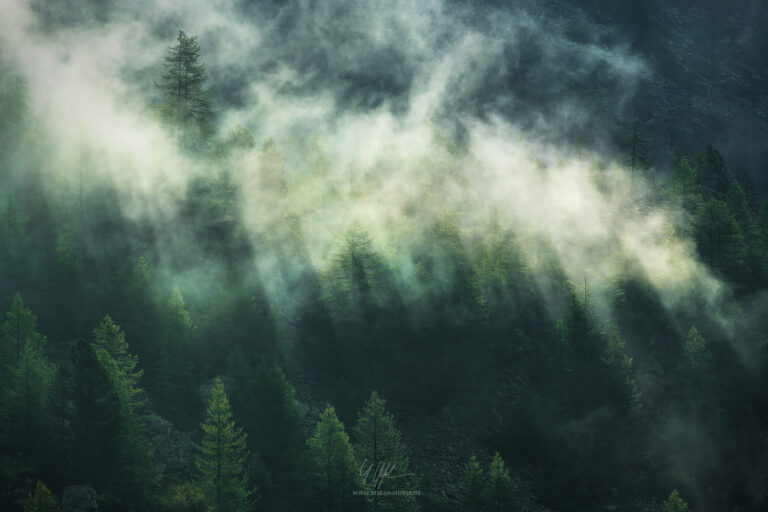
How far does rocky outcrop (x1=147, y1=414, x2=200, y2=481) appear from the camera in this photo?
28844mm

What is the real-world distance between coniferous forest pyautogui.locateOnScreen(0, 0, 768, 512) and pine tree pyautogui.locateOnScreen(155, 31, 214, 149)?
180 millimetres

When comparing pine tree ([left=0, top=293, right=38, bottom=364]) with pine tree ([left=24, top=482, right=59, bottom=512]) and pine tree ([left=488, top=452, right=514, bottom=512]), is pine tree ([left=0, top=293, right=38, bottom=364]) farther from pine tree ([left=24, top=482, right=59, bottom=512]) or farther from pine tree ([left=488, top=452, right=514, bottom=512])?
pine tree ([left=488, top=452, right=514, bottom=512])

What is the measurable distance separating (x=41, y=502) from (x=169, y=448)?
27.3ft

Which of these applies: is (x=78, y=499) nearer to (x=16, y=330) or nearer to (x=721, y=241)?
(x=16, y=330)

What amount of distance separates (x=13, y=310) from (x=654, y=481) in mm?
42636

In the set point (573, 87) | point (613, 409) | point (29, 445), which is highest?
point (573, 87)

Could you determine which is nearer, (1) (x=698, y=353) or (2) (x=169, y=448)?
(2) (x=169, y=448)

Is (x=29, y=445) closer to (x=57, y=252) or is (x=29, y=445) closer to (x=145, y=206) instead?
(x=57, y=252)

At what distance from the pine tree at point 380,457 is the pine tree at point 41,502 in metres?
14.3

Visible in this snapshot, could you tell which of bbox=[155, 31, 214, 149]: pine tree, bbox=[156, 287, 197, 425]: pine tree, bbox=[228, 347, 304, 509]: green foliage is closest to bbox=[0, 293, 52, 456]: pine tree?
bbox=[156, 287, 197, 425]: pine tree

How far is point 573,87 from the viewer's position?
4333 inches

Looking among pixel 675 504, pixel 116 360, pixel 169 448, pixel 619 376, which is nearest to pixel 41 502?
pixel 169 448

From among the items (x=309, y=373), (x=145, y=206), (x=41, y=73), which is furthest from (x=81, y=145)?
(x=41, y=73)

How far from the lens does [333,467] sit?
1111 inches
